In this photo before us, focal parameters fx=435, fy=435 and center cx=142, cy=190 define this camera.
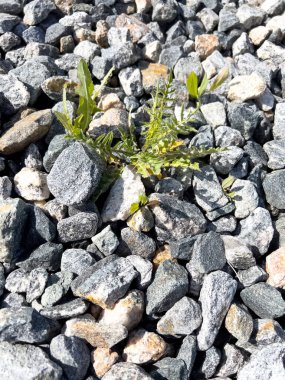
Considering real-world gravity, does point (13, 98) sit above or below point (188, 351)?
above

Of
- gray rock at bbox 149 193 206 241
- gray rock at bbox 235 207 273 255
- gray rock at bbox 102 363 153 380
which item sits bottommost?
gray rock at bbox 102 363 153 380

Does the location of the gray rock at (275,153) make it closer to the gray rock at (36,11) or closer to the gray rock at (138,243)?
the gray rock at (138,243)

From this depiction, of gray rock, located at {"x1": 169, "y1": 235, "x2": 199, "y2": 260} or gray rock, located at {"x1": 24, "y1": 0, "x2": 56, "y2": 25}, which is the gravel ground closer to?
gray rock, located at {"x1": 169, "y1": 235, "x2": 199, "y2": 260}

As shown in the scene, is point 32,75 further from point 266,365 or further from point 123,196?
point 266,365

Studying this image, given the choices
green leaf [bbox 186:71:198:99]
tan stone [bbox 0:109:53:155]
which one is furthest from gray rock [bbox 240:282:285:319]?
tan stone [bbox 0:109:53:155]

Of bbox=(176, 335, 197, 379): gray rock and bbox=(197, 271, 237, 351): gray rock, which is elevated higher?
bbox=(197, 271, 237, 351): gray rock

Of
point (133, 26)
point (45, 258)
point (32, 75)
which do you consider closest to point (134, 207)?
point (45, 258)

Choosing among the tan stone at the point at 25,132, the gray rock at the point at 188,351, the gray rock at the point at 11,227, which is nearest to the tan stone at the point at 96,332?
the gray rock at the point at 188,351
